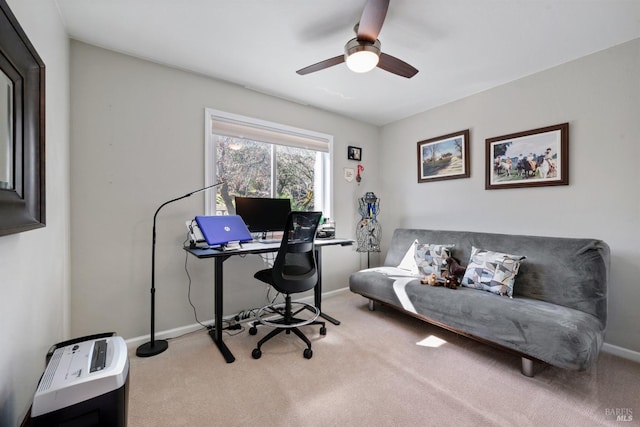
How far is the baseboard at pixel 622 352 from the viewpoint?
1.95 meters

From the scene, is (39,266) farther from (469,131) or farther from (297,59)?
(469,131)

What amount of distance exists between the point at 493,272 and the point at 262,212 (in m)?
2.16

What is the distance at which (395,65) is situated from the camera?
189 cm

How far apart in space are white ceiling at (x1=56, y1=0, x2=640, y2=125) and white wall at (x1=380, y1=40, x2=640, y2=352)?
188 millimetres

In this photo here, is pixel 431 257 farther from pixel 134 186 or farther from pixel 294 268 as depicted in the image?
pixel 134 186

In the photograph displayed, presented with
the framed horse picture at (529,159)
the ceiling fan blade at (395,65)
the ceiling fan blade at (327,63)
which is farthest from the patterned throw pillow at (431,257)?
the ceiling fan blade at (327,63)

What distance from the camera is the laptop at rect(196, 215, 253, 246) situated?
2.11m

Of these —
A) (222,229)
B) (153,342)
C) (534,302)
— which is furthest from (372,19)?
(153,342)

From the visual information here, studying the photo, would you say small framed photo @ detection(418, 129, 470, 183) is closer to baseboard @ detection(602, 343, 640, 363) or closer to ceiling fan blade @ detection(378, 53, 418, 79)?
ceiling fan blade @ detection(378, 53, 418, 79)

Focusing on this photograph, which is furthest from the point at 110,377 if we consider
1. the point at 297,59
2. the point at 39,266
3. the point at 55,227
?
the point at 297,59

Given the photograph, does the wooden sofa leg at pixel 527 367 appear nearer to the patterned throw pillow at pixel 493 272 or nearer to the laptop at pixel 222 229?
the patterned throw pillow at pixel 493 272

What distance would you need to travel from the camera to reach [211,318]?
2.53 metres

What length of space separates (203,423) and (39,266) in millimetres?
1182

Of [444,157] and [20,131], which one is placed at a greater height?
[444,157]
